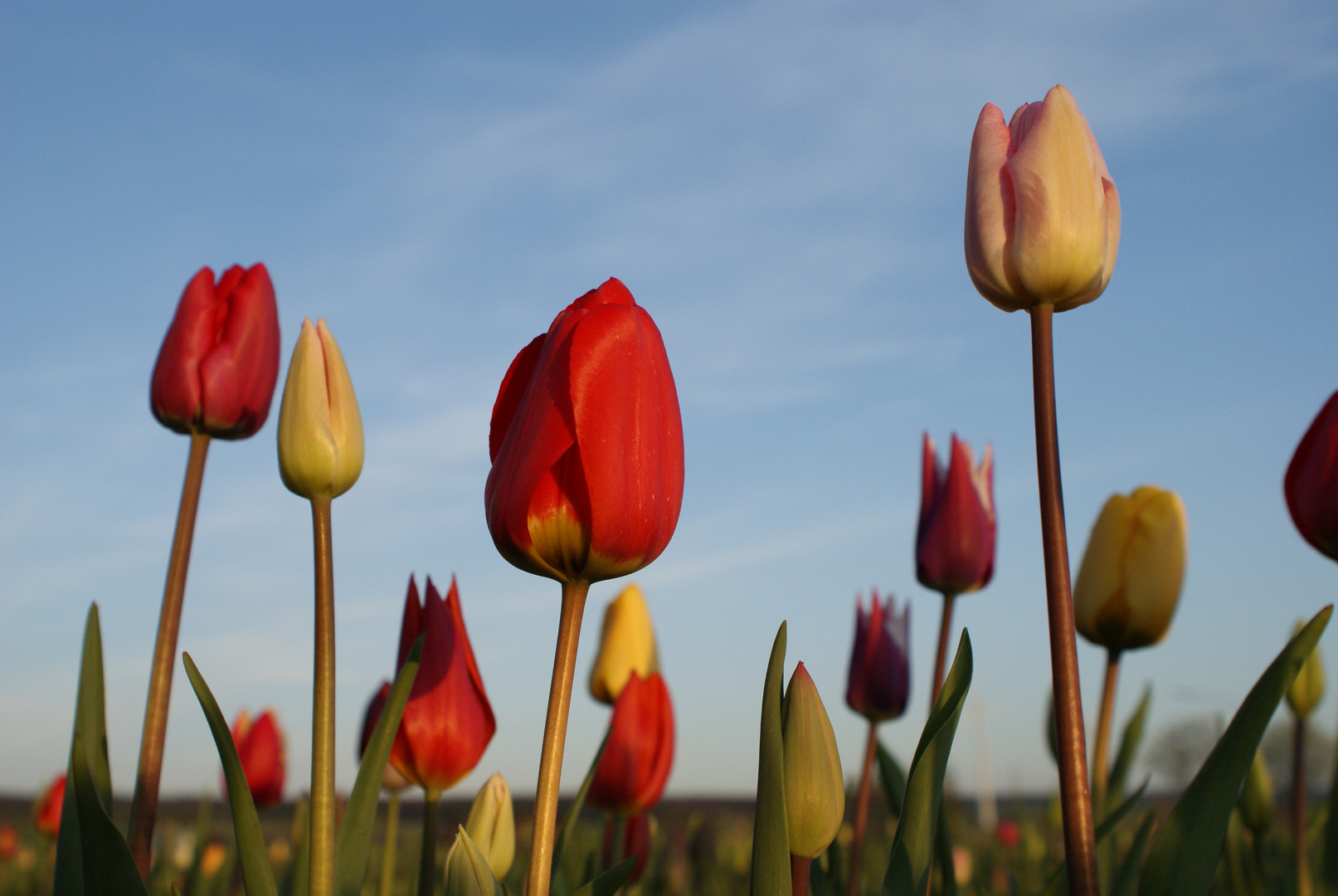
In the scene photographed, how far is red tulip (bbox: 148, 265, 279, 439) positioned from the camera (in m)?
1.97

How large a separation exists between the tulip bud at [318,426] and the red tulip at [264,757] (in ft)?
7.54

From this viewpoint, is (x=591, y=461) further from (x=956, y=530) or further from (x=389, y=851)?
(x=956, y=530)

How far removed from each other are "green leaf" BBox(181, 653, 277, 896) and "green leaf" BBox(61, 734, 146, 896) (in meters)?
0.12

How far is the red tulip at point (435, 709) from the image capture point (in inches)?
69.3

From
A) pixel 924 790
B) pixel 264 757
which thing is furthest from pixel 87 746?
pixel 264 757

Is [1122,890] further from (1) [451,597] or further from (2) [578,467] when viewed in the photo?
(1) [451,597]

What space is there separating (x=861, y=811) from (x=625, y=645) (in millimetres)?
760

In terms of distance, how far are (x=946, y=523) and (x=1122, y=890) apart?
147 centimetres

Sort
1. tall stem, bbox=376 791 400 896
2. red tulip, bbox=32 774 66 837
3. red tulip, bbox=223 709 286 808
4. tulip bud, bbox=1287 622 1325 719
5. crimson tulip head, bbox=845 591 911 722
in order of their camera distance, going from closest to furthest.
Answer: tall stem, bbox=376 791 400 896 → tulip bud, bbox=1287 622 1325 719 → crimson tulip head, bbox=845 591 911 722 → red tulip, bbox=223 709 286 808 → red tulip, bbox=32 774 66 837

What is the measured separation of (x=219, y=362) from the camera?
199cm

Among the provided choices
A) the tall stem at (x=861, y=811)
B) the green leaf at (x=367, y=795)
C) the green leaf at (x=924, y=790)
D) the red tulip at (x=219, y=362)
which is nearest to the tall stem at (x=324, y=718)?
the green leaf at (x=367, y=795)

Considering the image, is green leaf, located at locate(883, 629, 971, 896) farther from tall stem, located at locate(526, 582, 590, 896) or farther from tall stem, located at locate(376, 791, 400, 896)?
tall stem, located at locate(376, 791, 400, 896)

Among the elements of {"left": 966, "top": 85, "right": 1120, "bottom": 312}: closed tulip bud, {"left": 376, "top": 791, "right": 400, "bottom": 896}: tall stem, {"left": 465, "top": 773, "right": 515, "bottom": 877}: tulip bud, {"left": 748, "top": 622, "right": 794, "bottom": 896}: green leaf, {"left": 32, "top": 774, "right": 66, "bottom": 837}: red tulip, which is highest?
{"left": 966, "top": 85, "right": 1120, "bottom": 312}: closed tulip bud

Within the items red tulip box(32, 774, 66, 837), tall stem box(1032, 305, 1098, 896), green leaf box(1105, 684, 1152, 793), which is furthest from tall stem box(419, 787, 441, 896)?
red tulip box(32, 774, 66, 837)
